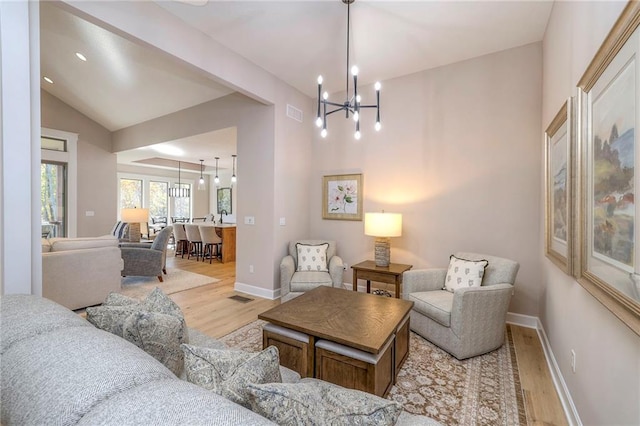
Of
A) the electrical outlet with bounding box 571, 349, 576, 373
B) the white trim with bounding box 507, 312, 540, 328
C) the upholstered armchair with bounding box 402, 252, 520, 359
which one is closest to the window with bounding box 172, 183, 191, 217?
the upholstered armchair with bounding box 402, 252, 520, 359

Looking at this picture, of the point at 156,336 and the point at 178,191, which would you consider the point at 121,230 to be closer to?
the point at 178,191

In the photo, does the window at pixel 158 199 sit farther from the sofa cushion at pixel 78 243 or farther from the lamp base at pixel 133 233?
the sofa cushion at pixel 78 243

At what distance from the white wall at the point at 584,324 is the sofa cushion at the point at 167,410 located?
4.91 feet

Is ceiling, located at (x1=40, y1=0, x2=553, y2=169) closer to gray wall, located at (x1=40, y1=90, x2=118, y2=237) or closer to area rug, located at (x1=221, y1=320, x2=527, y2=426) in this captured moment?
gray wall, located at (x1=40, y1=90, x2=118, y2=237)

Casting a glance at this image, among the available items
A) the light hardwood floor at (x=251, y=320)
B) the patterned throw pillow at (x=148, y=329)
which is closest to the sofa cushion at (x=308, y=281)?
the light hardwood floor at (x=251, y=320)

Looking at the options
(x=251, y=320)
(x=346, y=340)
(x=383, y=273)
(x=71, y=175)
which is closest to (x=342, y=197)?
(x=383, y=273)

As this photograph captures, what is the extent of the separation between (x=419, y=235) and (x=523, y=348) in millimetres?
1577

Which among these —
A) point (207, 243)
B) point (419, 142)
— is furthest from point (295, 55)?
point (207, 243)

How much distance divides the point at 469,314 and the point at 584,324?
824mm

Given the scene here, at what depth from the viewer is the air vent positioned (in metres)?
4.23

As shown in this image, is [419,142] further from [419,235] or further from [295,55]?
[295,55]

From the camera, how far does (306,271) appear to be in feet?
12.3

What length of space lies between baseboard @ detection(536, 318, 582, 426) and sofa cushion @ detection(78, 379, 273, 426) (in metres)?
2.11

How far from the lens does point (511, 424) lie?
1733 millimetres
